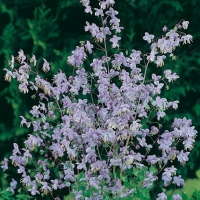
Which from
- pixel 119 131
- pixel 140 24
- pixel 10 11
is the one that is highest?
pixel 10 11

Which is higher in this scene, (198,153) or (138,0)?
(138,0)

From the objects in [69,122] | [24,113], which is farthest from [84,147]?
[24,113]

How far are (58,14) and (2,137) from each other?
1.31 m

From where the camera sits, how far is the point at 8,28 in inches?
202

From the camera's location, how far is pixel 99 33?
11.3 feet

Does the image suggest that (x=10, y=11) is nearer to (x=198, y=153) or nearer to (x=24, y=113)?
(x=24, y=113)

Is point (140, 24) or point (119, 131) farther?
point (140, 24)

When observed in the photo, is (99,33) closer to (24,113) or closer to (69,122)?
(69,122)

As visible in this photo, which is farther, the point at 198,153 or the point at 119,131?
the point at 198,153

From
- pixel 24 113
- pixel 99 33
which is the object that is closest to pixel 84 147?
pixel 99 33

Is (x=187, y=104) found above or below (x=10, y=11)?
below

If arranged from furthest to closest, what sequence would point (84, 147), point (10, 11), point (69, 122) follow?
point (10, 11), point (84, 147), point (69, 122)

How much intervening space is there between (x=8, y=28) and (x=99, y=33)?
1.91 metres

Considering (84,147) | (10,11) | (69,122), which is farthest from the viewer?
(10,11)
